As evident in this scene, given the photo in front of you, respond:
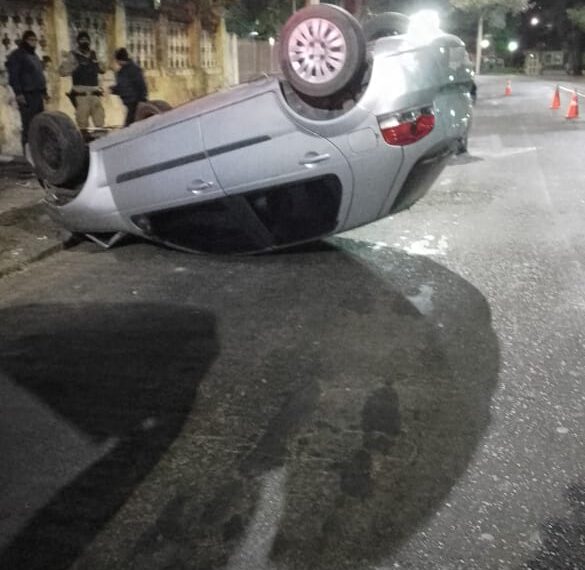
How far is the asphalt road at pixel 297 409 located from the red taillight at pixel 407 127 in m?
1.07

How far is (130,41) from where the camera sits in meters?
15.1

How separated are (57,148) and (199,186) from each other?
143 centimetres

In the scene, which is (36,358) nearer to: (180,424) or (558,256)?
(180,424)

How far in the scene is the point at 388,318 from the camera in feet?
15.8

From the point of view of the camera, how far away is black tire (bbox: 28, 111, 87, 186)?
19.8 ft

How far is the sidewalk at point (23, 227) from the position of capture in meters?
6.39

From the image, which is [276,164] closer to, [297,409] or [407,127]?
[407,127]

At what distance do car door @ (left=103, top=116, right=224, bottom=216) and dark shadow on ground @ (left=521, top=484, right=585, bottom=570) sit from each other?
3514 millimetres

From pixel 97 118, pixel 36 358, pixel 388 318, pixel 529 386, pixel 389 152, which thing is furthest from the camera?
pixel 97 118

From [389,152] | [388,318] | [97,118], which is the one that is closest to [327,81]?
[389,152]

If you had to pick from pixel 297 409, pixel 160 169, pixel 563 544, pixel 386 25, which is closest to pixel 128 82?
pixel 386 25

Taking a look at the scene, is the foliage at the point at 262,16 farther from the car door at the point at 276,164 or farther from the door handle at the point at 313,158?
the door handle at the point at 313,158

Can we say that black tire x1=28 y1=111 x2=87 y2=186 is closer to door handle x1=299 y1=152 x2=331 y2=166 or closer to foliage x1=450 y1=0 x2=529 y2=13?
door handle x1=299 y1=152 x2=331 y2=166

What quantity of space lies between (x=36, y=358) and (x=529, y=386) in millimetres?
2780
